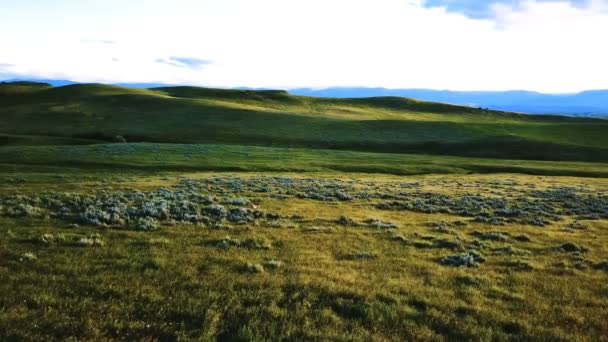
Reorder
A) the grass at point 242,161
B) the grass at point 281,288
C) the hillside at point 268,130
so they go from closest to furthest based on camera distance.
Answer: the grass at point 281,288, the grass at point 242,161, the hillside at point 268,130

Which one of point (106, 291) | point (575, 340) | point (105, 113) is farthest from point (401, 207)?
point (105, 113)

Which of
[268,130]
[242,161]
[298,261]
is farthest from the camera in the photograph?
[268,130]

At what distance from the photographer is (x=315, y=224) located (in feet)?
65.6

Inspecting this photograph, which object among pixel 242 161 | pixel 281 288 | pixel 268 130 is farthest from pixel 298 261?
pixel 268 130

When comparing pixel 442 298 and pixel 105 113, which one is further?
pixel 105 113

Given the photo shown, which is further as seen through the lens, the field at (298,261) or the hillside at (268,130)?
the hillside at (268,130)

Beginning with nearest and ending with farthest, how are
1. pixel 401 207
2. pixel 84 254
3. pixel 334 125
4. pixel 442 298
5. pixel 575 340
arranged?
pixel 575 340 → pixel 442 298 → pixel 84 254 → pixel 401 207 → pixel 334 125

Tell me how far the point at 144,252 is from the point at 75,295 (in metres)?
3.78

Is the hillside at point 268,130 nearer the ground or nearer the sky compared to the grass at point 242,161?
nearer the sky

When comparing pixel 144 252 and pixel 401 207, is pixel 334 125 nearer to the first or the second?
pixel 401 207

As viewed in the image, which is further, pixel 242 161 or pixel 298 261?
pixel 242 161

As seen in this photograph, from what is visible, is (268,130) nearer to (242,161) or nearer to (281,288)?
(242,161)

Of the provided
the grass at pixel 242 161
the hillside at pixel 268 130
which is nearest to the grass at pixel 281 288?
the grass at pixel 242 161

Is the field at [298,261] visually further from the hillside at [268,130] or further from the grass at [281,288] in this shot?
the hillside at [268,130]
